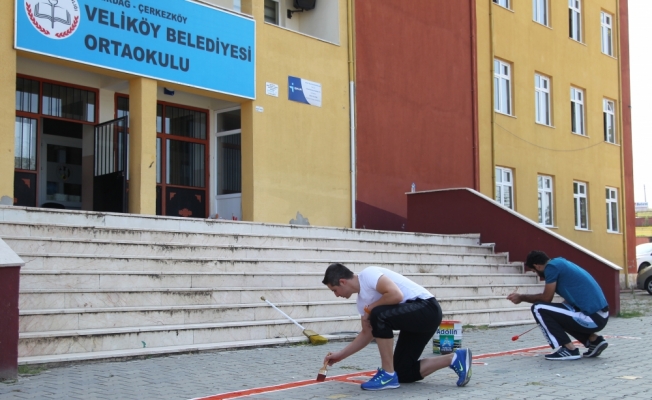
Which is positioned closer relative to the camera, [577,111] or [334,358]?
[334,358]

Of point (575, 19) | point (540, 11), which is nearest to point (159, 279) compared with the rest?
point (540, 11)

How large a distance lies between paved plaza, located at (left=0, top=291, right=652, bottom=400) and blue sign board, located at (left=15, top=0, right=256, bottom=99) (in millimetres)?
7045

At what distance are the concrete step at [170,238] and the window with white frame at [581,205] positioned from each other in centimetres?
1267

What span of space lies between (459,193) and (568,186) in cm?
968

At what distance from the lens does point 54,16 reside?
45.2 feet

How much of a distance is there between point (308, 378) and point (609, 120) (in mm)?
24895

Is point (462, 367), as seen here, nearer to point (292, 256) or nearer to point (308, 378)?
point (308, 378)

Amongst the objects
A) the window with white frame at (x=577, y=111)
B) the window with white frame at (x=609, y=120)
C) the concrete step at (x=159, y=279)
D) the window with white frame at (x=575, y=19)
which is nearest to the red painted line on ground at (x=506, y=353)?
the concrete step at (x=159, y=279)

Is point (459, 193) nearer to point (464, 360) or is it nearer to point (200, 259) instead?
point (200, 259)

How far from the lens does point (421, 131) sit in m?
21.2

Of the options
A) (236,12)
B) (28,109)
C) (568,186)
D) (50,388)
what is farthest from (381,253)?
(568,186)

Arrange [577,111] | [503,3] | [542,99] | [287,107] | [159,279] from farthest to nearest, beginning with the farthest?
[577,111]
[542,99]
[503,3]
[287,107]
[159,279]

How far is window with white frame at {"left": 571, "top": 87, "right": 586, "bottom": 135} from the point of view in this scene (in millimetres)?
27906

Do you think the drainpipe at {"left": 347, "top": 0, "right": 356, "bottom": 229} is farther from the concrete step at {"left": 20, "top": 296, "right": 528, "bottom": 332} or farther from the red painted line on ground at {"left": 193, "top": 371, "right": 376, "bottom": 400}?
the red painted line on ground at {"left": 193, "top": 371, "right": 376, "bottom": 400}
